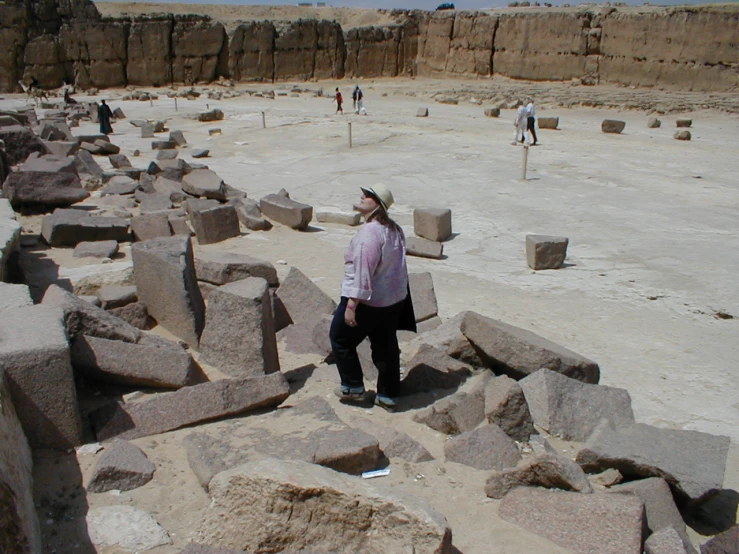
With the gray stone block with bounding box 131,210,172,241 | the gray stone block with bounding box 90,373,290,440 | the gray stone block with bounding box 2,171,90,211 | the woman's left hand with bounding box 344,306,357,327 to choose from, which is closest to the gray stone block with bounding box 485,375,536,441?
the woman's left hand with bounding box 344,306,357,327

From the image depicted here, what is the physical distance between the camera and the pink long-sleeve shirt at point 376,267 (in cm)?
445

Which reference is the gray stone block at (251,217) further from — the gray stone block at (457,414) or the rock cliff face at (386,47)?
the rock cliff face at (386,47)

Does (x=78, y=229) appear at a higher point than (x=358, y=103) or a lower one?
lower

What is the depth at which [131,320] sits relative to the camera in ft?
19.2

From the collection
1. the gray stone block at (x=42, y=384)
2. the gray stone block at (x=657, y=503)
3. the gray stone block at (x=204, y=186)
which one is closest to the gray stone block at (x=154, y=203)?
the gray stone block at (x=204, y=186)

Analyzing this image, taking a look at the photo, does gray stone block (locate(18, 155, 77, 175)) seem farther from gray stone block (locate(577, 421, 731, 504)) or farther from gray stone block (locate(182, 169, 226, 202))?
gray stone block (locate(577, 421, 731, 504))

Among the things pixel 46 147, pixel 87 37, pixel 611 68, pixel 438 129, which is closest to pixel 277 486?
pixel 46 147

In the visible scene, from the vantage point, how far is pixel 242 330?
5004 millimetres

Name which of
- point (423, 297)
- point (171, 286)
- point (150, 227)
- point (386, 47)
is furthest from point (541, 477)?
point (386, 47)

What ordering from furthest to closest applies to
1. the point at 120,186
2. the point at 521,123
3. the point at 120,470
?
the point at 521,123
the point at 120,186
the point at 120,470

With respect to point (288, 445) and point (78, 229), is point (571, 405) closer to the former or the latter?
point (288, 445)

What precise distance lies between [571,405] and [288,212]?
255 inches

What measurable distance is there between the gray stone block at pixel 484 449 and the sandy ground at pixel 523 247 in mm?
85

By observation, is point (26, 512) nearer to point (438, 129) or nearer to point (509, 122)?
point (438, 129)
